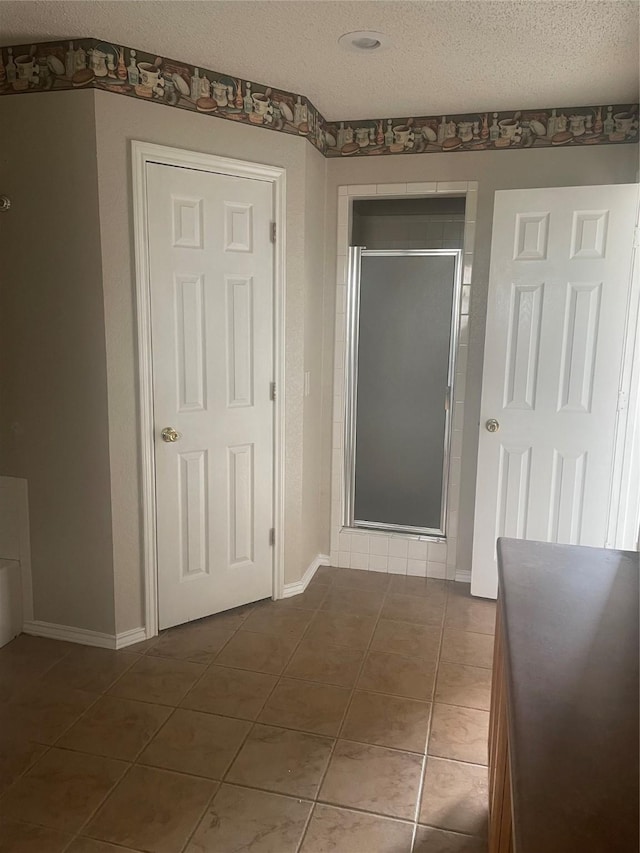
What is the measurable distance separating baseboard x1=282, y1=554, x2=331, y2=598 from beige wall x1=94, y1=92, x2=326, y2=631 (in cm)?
5

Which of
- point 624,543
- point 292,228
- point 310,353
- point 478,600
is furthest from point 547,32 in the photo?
point 478,600

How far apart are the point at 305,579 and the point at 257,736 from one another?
4.12 feet

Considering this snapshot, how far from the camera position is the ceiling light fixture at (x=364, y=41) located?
221 centimetres

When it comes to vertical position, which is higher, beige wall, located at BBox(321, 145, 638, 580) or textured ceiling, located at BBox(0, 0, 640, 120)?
textured ceiling, located at BBox(0, 0, 640, 120)

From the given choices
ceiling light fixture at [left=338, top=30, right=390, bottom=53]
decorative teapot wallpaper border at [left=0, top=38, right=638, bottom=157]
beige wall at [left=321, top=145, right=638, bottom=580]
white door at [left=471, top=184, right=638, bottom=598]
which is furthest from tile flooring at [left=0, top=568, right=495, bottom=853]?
ceiling light fixture at [left=338, top=30, right=390, bottom=53]

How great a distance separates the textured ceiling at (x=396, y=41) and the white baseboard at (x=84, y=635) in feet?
7.94

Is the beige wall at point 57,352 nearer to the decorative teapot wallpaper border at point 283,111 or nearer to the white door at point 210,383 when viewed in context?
the decorative teapot wallpaper border at point 283,111

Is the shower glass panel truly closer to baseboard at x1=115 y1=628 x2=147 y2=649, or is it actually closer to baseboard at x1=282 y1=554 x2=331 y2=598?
baseboard at x1=282 y1=554 x2=331 y2=598

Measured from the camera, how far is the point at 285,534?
324 centimetres

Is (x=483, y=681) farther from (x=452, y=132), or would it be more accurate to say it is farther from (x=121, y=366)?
(x=452, y=132)

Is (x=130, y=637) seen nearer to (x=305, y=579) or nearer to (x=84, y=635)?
(x=84, y=635)

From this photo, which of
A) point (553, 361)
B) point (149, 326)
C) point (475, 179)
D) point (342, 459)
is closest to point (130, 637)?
point (149, 326)

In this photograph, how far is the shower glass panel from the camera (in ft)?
11.7

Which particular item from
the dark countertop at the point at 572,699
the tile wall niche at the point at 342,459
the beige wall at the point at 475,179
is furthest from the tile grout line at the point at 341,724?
the dark countertop at the point at 572,699
